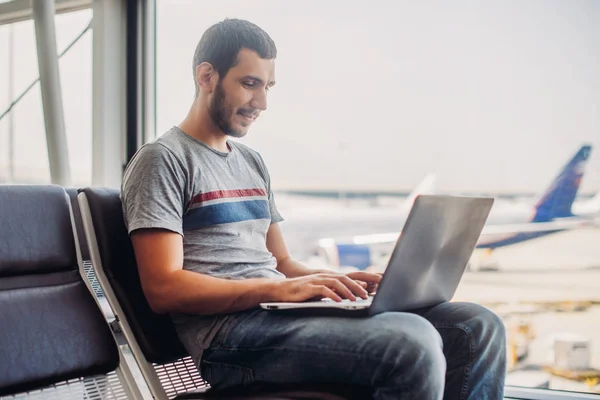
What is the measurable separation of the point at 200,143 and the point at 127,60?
1.48m

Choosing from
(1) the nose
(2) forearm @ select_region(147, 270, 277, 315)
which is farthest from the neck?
(2) forearm @ select_region(147, 270, 277, 315)

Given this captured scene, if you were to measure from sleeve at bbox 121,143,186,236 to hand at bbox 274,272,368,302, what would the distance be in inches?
9.4

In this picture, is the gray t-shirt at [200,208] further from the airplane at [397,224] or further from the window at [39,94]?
the window at [39,94]

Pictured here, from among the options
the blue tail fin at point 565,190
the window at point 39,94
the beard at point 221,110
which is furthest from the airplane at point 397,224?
the window at point 39,94

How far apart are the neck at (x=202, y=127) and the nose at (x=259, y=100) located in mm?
104

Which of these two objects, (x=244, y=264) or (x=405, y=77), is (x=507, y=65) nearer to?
(x=405, y=77)

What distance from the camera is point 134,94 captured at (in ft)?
8.67

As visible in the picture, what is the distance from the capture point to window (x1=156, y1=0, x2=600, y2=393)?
2.07 metres

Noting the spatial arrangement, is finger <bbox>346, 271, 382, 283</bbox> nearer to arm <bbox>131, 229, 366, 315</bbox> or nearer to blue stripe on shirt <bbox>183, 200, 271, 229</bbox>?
arm <bbox>131, 229, 366, 315</bbox>

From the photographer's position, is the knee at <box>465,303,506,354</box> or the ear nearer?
the knee at <box>465,303,506,354</box>

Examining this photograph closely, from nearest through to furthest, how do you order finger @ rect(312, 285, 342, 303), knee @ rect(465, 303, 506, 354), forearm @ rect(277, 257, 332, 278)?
finger @ rect(312, 285, 342, 303) < knee @ rect(465, 303, 506, 354) < forearm @ rect(277, 257, 332, 278)

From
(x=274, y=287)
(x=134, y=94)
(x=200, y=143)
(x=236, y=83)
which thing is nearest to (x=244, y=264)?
(x=274, y=287)

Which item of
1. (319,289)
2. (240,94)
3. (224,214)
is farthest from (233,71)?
(319,289)

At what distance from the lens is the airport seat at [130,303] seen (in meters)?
1.22
